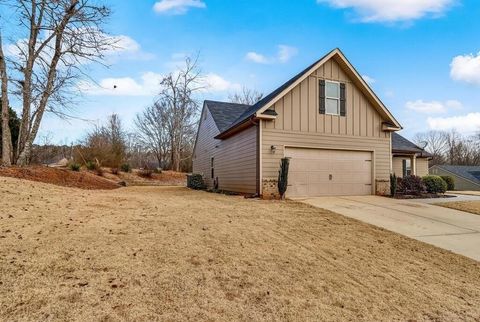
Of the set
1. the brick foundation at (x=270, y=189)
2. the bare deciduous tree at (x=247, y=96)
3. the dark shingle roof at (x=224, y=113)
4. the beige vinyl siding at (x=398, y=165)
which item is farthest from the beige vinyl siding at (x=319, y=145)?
the bare deciduous tree at (x=247, y=96)

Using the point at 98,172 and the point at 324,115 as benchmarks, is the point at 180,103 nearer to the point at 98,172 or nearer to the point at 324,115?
the point at 98,172

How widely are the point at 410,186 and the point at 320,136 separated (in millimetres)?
4392

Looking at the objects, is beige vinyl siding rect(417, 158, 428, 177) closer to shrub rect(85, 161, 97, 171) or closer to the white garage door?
the white garage door

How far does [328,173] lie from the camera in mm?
12070

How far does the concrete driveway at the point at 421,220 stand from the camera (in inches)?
241

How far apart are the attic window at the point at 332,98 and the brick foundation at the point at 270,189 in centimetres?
358

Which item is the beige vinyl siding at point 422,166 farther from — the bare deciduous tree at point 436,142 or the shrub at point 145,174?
the bare deciduous tree at point 436,142

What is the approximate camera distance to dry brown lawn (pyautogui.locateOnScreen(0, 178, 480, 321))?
296cm

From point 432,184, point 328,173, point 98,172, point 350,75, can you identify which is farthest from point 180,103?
point 432,184

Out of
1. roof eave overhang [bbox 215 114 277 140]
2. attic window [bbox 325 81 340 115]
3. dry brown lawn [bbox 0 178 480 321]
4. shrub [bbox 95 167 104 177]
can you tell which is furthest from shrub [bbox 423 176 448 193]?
shrub [bbox 95 167 104 177]

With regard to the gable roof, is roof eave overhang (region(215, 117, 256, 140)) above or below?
below

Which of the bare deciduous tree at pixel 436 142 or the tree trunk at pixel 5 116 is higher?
the bare deciduous tree at pixel 436 142

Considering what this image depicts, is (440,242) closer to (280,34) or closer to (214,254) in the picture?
(214,254)

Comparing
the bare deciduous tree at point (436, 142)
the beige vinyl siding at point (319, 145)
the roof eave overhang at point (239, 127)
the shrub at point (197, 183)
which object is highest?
the bare deciduous tree at point (436, 142)
